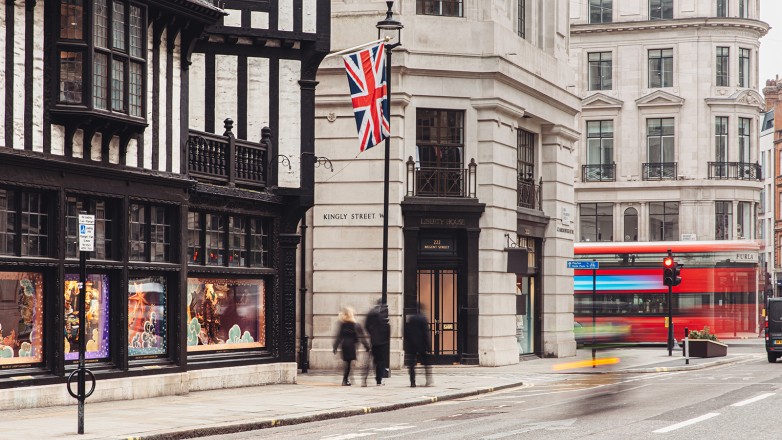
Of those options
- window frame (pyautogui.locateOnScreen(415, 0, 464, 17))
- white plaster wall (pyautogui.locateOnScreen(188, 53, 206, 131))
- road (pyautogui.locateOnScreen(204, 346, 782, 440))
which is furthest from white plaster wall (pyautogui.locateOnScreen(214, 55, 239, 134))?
window frame (pyautogui.locateOnScreen(415, 0, 464, 17))

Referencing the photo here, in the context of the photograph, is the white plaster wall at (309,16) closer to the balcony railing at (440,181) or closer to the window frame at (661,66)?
the balcony railing at (440,181)

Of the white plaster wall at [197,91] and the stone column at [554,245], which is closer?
the white plaster wall at [197,91]

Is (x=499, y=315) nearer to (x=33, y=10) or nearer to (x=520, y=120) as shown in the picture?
(x=520, y=120)

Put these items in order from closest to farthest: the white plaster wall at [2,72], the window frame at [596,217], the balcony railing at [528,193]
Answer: the white plaster wall at [2,72] → the balcony railing at [528,193] → the window frame at [596,217]

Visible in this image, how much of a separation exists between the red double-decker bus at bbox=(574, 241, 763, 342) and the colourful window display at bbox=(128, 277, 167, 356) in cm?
2689

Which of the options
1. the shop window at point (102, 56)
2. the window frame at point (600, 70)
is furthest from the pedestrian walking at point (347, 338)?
the window frame at point (600, 70)

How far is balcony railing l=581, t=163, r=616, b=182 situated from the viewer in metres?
68.8

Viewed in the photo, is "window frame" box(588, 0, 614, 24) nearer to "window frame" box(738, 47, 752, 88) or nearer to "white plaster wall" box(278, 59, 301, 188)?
"window frame" box(738, 47, 752, 88)

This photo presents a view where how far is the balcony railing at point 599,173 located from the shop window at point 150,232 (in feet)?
155

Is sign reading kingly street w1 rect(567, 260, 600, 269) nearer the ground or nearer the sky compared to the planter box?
nearer the sky

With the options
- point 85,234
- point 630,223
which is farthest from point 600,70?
point 85,234

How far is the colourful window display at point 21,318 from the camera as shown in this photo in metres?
20.3

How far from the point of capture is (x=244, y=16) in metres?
28.2

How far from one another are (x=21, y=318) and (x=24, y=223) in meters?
1.50
